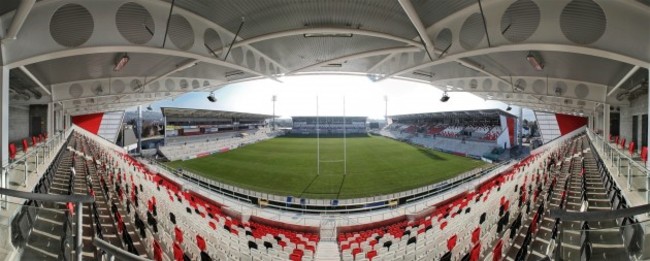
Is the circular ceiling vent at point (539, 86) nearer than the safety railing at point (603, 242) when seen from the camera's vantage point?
No

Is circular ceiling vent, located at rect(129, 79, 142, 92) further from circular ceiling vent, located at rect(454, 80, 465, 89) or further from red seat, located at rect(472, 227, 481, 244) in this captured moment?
circular ceiling vent, located at rect(454, 80, 465, 89)

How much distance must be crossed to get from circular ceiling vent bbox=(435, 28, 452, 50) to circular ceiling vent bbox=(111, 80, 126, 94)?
473 inches

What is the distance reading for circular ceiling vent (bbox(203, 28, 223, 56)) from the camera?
5898mm

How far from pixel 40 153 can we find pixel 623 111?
22.5 m

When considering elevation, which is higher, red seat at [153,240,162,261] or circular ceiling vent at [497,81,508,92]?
circular ceiling vent at [497,81,508,92]

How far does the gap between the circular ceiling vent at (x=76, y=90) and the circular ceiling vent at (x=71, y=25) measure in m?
8.82

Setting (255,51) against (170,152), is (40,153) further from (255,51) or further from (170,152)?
(170,152)

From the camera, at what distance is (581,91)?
10.7 m

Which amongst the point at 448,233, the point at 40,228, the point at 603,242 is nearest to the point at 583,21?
the point at 603,242

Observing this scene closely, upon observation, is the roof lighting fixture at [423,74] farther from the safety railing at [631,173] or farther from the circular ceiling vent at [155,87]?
the circular ceiling vent at [155,87]

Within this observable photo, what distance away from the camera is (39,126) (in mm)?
14492

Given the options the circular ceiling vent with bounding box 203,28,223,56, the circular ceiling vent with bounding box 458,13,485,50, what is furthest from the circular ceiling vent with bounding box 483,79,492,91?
the circular ceiling vent with bounding box 203,28,223,56

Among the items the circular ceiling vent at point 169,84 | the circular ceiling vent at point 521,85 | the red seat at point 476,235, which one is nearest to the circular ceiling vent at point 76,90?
the circular ceiling vent at point 169,84

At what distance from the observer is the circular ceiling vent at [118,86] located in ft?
37.2
